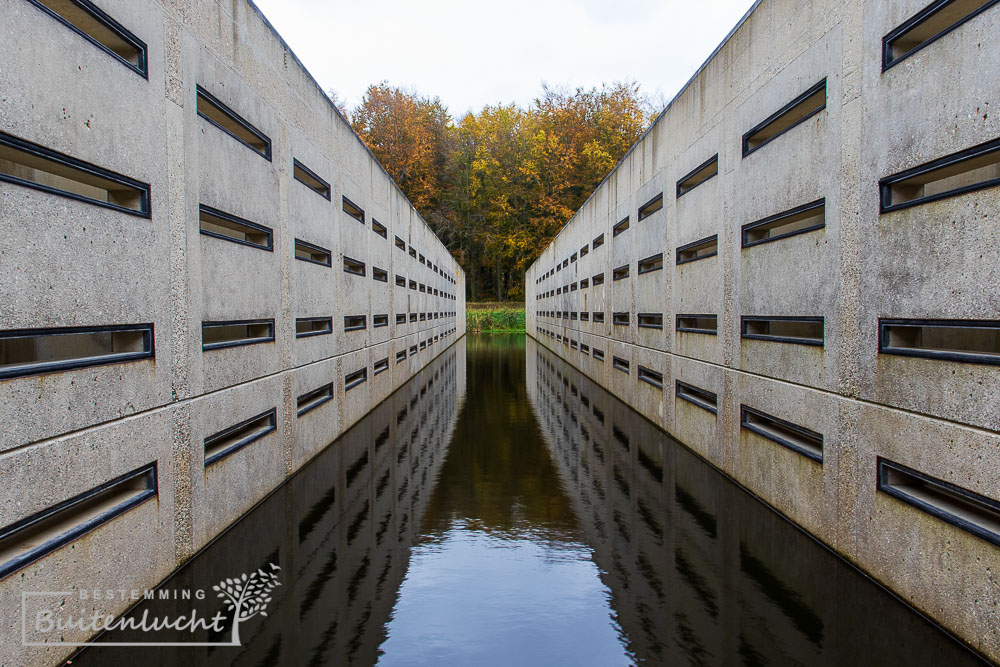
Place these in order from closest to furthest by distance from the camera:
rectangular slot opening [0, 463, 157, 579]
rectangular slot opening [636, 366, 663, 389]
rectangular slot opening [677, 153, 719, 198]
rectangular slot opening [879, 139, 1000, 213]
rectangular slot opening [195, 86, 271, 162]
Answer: rectangular slot opening [0, 463, 157, 579]
rectangular slot opening [879, 139, 1000, 213]
rectangular slot opening [195, 86, 271, 162]
rectangular slot opening [677, 153, 719, 198]
rectangular slot opening [636, 366, 663, 389]

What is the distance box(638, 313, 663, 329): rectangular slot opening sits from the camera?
33.0ft

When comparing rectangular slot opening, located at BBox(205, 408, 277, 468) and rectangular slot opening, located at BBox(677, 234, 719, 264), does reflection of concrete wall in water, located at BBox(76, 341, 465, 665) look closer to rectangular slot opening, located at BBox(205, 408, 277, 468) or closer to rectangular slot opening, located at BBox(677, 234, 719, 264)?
rectangular slot opening, located at BBox(205, 408, 277, 468)

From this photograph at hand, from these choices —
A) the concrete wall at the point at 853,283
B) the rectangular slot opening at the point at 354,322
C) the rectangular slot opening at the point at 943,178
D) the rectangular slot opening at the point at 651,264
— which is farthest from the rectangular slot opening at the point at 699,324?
the rectangular slot opening at the point at 354,322

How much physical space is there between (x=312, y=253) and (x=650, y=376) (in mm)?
6586

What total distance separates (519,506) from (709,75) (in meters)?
6.51

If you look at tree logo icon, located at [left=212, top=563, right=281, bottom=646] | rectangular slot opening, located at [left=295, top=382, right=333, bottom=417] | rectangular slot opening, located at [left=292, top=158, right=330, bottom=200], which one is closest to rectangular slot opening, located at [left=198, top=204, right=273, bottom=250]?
rectangular slot opening, located at [left=292, top=158, right=330, bottom=200]

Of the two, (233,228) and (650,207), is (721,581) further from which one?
(650,207)

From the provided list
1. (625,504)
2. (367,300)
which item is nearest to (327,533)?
(625,504)

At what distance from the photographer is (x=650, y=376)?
10617 mm

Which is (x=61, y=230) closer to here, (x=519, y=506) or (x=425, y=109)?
(x=519, y=506)

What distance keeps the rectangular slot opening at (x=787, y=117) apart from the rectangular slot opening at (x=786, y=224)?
85 centimetres

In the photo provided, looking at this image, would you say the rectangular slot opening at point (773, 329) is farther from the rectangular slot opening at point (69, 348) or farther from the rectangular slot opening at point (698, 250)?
the rectangular slot opening at point (69, 348)

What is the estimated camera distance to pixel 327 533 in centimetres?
520

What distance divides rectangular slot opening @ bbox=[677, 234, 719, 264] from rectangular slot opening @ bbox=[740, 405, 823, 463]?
7.52ft
